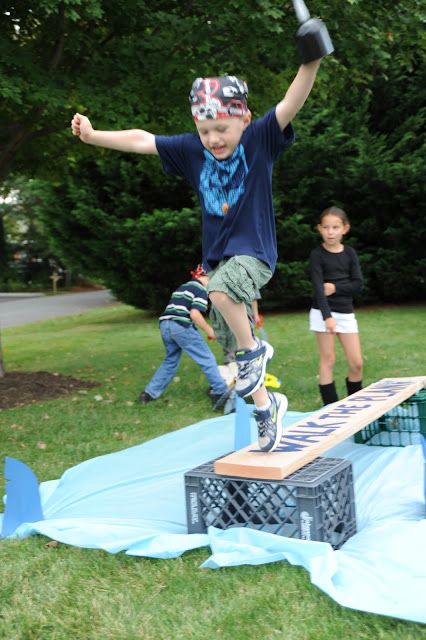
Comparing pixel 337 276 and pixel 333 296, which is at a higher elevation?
pixel 337 276

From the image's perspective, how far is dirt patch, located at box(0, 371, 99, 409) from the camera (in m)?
8.25

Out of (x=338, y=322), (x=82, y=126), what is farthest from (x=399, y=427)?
(x=82, y=126)

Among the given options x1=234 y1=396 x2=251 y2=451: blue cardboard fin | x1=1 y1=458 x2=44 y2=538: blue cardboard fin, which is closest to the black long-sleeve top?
x1=234 y1=396 x2=251 y2=451: blue cardboard fin

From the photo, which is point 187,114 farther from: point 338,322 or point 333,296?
point 338,322

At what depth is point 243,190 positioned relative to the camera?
3588mm

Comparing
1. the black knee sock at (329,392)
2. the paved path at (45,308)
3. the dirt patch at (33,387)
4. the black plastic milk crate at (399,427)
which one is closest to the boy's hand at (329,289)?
the black knee sock at (329,392)

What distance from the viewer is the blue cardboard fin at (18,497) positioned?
3840mm

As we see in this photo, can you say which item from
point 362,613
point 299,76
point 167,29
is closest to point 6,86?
point 167,29

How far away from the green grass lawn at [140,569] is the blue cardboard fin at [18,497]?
20cm

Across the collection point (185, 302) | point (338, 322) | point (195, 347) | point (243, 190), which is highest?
point (243, 190)

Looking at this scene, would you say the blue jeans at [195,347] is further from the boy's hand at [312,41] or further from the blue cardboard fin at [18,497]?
the boy's hand at [312,41]

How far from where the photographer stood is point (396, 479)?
14.5 ft

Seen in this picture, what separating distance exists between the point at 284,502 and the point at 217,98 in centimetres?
208

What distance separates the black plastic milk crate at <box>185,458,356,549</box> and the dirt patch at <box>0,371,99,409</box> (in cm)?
476
